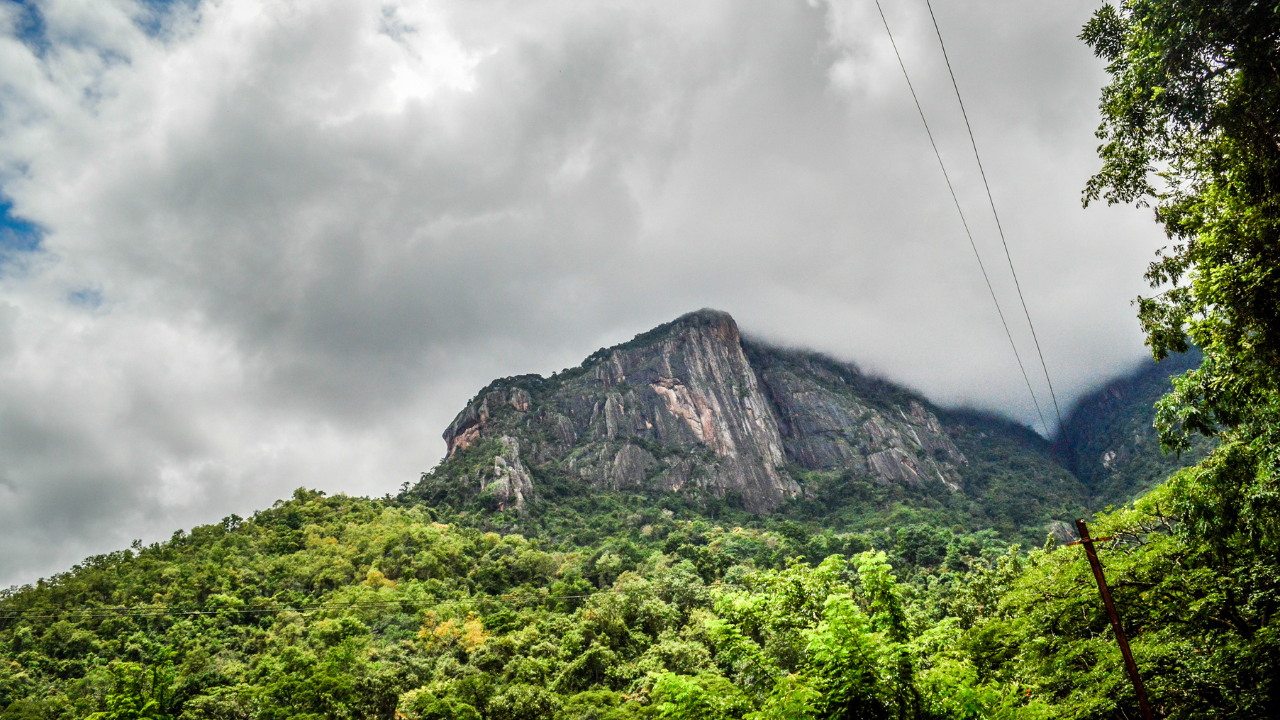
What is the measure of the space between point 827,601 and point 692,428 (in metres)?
131

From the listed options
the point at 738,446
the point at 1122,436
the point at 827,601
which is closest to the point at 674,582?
the point at 827,601

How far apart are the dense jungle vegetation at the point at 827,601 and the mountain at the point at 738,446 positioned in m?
37.1

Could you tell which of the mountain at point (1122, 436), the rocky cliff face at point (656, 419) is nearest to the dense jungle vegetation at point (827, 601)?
the rocky cliff face at point (656, 419)

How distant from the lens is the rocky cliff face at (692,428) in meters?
123

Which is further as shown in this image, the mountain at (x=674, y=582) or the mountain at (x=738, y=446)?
the mountain at (x=738, y=446)

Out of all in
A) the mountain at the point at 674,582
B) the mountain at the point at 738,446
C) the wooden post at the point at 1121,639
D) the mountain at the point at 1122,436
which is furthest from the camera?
the mountain at the point at 738,446

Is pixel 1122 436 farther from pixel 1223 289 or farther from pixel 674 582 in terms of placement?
pixel 1223 289

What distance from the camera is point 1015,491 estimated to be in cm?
12825

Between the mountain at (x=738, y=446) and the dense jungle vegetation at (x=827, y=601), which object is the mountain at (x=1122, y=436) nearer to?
the mountain at (x=738, y=446)

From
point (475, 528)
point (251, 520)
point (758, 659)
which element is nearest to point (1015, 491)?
point (475, 528)

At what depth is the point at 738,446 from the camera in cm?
13500

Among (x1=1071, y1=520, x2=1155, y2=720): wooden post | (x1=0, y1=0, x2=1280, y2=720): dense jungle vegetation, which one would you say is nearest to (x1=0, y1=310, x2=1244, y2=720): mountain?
(x1=0, y1=0, x2=1280, y2=720): dense jungle vegetation

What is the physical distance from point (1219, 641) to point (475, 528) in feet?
286

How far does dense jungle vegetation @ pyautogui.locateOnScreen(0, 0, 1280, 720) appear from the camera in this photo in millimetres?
8375
